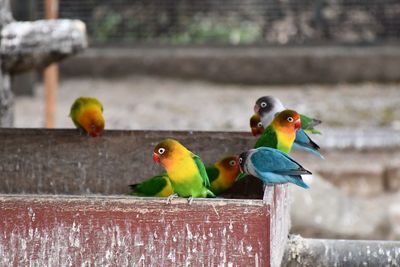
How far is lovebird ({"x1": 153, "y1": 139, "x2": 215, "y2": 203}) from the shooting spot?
138 inches

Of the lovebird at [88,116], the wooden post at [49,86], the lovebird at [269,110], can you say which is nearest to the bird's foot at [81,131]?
the lovebird at [88,116]

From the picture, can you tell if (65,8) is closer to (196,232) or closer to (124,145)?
(124,145)

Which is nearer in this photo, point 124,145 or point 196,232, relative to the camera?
point 196,232

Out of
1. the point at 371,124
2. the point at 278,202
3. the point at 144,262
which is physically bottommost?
the point at 144,262

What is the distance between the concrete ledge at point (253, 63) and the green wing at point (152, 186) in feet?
20.3

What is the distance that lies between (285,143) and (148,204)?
98 centimetres

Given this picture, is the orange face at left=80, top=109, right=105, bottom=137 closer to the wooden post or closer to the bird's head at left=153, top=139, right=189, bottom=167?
the bird's head at left=153, top=139, right=189, bottom=167

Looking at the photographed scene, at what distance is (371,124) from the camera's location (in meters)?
8.47

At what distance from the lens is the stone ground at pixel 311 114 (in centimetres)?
652

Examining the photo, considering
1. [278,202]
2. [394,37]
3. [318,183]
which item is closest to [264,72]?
[394,37]

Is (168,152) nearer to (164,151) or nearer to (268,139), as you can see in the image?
(164,151)

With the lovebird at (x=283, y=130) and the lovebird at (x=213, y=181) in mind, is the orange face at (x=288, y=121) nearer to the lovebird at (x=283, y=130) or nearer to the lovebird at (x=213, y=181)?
the lovebird at (x=283, y=130)

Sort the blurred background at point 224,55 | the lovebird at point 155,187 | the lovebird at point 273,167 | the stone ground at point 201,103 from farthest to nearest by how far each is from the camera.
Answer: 1. the blurred background at point 224,55
2. the stone ground at point 201,103
3. the lovebird at point 155,187
4. the lovebird at point 273,167

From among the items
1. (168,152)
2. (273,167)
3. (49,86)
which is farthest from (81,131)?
(49,86)
